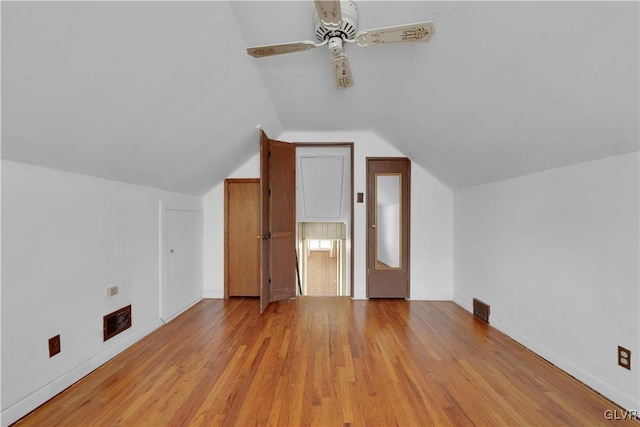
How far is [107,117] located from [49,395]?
1.78m

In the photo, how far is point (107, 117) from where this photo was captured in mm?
1607

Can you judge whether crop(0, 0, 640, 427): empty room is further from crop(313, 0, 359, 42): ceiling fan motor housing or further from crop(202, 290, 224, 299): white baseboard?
crop(202, 290, 224, 299): white baseboard

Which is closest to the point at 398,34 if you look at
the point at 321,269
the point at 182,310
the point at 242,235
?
the point at 242,235

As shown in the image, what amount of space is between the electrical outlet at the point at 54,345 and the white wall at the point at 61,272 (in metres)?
0.04

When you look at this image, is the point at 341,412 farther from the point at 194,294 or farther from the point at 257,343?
the point at 194,294

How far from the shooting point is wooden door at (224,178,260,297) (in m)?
3.77

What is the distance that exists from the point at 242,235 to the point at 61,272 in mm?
2170

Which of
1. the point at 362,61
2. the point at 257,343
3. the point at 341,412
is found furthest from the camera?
the point at 257,343

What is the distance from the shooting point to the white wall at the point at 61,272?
1432 millimetres

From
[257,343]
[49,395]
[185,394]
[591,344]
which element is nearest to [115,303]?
[49,395]

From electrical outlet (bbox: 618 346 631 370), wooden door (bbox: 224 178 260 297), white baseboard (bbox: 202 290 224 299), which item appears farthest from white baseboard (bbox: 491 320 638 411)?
white baseboard (bbox: 202 290 224 299)

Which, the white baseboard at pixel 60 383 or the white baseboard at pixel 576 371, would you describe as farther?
the white baseboard at pixel 576 371

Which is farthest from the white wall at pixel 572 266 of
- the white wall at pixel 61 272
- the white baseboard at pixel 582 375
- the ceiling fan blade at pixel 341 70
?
the white wall at pixel 61 272

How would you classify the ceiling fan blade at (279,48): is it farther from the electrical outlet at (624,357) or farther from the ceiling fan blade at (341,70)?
the electrical outlet at (624,357)
